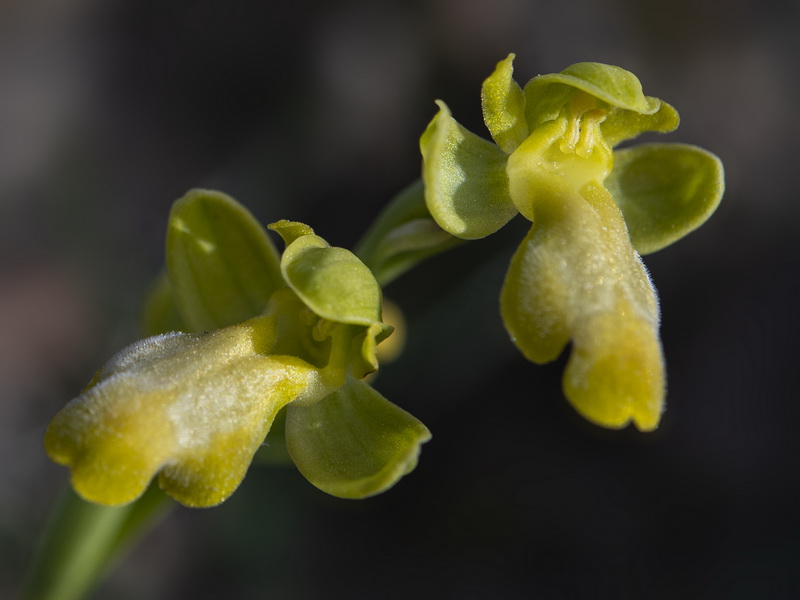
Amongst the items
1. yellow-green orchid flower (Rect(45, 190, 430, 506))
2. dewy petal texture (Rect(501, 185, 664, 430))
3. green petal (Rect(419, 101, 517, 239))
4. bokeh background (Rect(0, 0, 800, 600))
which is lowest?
bokeh background (Rect(0, 0, 800, 600))

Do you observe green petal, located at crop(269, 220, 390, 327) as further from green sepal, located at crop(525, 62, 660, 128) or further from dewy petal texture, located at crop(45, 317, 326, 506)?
green sepal, located at crop(525, 62, 660, 128)

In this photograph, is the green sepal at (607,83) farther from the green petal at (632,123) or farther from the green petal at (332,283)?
the green petal at (332,283)

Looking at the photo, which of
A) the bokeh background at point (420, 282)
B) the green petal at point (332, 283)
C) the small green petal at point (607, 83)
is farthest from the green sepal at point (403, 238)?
the bokeh background at point (420, 282)

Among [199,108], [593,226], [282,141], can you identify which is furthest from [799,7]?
[593,226]

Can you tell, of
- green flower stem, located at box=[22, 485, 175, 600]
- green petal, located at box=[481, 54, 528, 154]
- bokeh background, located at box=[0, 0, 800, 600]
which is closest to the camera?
green petal, located at box=[481, 54, 528, 154]

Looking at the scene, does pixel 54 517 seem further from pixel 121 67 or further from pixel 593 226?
pixel 121 67

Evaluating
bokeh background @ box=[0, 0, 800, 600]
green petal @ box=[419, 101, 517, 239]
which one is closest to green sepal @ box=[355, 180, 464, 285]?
green petal @ box=[419, 101, 517, 239]
